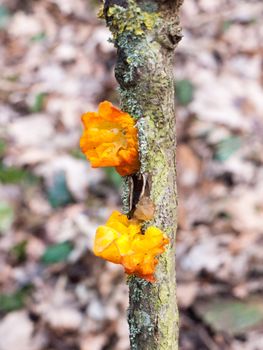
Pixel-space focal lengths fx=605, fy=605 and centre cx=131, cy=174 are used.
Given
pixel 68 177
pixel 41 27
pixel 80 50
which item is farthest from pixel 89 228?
pixel 41 27

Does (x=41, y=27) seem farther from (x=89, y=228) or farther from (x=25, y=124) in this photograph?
(x=89, y=228)

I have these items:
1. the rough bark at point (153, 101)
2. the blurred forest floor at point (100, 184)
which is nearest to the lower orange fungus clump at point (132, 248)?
the rough bark at point (153, 101)

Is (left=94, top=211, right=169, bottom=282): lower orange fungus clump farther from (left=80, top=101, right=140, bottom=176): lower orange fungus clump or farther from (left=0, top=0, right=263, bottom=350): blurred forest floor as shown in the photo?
(left=0, top=0, right=263, bottom=350): blurred forest floor

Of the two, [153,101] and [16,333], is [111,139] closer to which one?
[153,101]

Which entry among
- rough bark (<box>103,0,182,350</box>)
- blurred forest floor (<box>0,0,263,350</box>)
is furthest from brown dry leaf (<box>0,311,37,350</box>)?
rough bark (<box>103,0,182,350</box>)

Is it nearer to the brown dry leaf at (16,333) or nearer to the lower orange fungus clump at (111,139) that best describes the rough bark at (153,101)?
the lower orange fungus clump at (111,139)

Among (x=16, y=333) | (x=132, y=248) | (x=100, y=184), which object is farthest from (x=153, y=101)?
(x=100, y=184)
